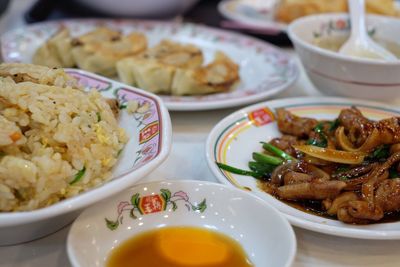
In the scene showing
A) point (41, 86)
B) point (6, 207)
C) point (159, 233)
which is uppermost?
point (41, 86)

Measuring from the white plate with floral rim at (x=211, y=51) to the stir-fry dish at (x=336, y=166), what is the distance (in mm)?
368

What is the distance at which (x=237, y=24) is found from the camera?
350 cm

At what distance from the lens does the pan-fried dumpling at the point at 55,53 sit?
2645 millimetres

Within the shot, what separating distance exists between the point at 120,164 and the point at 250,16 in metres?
2.49

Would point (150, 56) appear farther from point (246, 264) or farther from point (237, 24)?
point (246, 264)

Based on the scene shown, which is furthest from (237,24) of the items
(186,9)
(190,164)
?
(190,164)

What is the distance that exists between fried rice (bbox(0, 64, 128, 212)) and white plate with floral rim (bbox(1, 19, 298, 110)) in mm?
641

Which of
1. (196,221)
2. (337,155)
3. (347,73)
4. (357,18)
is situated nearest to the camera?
(196,221)

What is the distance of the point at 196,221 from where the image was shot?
1473mm

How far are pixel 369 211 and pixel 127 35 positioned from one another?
1985mm

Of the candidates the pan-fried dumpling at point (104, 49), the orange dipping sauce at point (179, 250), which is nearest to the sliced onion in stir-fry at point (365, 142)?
the orange dipping sauce at point (179, 250)

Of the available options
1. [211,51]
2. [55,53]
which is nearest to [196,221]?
[55,53]

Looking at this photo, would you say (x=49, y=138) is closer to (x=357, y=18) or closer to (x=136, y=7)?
(x=357, y=18)

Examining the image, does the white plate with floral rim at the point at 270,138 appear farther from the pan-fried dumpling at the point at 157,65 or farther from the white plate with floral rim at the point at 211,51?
the pan-fried dumpling at the point at 157,65
